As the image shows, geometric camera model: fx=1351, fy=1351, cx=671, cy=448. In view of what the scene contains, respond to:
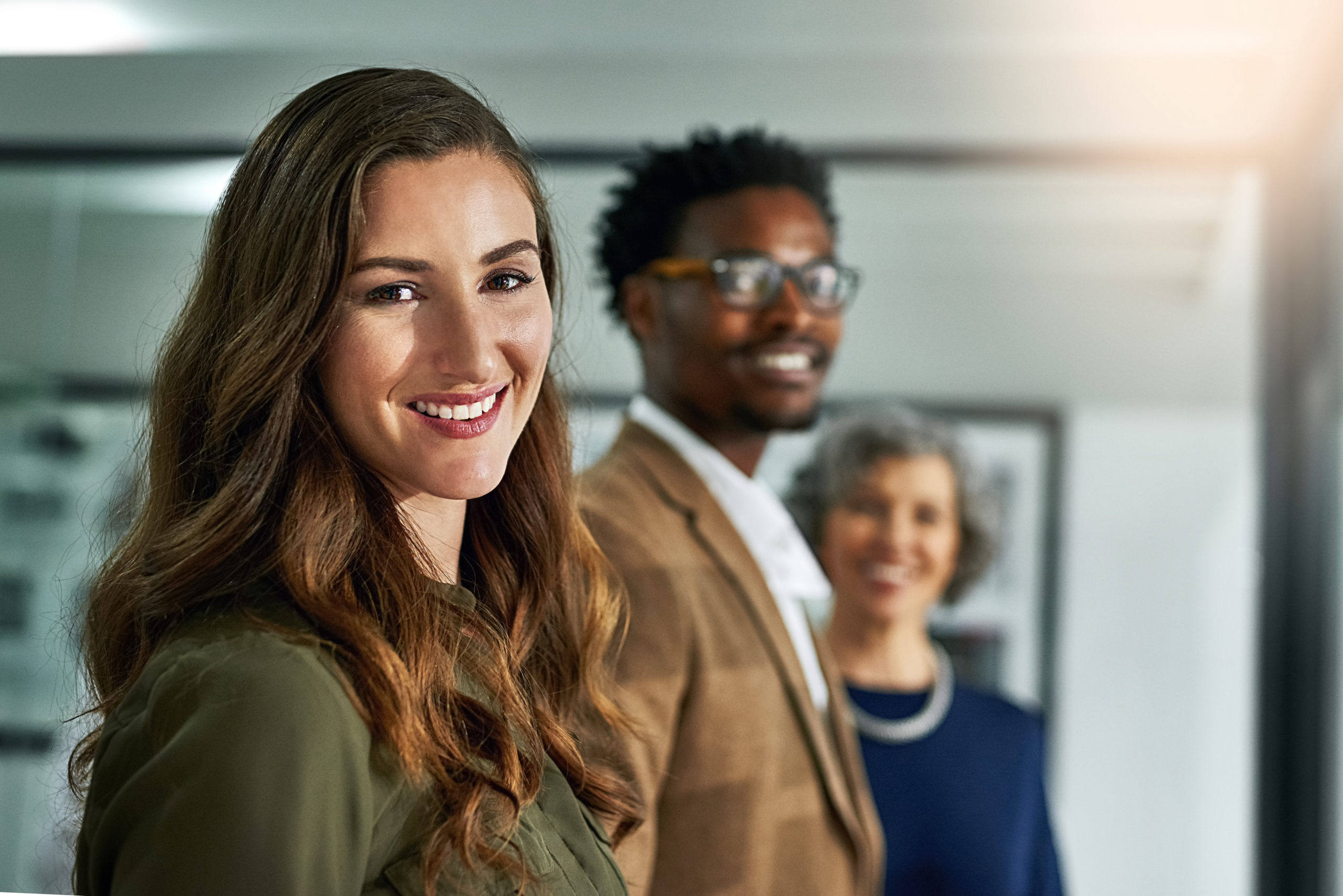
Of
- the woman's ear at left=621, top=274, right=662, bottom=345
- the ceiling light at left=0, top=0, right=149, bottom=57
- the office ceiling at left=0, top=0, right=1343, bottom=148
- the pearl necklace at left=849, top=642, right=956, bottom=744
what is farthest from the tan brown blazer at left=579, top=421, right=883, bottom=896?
the ceiling light at left=0, top=0, right=149, bottom=57

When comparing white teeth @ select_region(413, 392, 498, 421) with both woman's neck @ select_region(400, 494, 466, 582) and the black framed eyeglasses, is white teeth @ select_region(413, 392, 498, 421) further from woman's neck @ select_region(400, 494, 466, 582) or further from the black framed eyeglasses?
the black framed eyeglasses

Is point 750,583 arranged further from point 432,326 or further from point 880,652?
point 880,652

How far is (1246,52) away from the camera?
10.7 ft

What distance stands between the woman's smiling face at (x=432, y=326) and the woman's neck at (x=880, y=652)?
6.00 feet

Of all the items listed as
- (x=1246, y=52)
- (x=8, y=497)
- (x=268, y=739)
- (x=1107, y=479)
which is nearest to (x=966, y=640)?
(x=1107, y=479)

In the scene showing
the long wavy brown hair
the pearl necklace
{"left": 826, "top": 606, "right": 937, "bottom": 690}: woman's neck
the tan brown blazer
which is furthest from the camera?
{"left": 826, "top": 606, "right": 937, "bottom": 690}: woman's neck

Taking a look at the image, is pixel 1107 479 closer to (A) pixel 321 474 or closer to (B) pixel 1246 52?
(B) pixel 1246 52

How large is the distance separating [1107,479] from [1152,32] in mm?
1100

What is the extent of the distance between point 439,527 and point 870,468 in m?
1.83

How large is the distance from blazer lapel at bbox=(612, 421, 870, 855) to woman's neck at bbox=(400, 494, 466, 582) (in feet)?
2.23

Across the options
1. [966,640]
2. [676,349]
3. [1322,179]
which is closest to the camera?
[676,349]

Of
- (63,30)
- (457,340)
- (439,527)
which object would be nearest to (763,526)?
(439,527)

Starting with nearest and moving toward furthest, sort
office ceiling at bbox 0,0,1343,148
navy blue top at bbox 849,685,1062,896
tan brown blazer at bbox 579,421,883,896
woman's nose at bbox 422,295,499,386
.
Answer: woman's nose at bbox 422,295,499,386, tan brown blazer at bbox 579,421,883,896, navy blue top at bbox 849,685,1062,896, office ceiling at bbox 0,0,1343,148

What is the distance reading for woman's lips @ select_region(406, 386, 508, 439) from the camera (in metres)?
1.04
